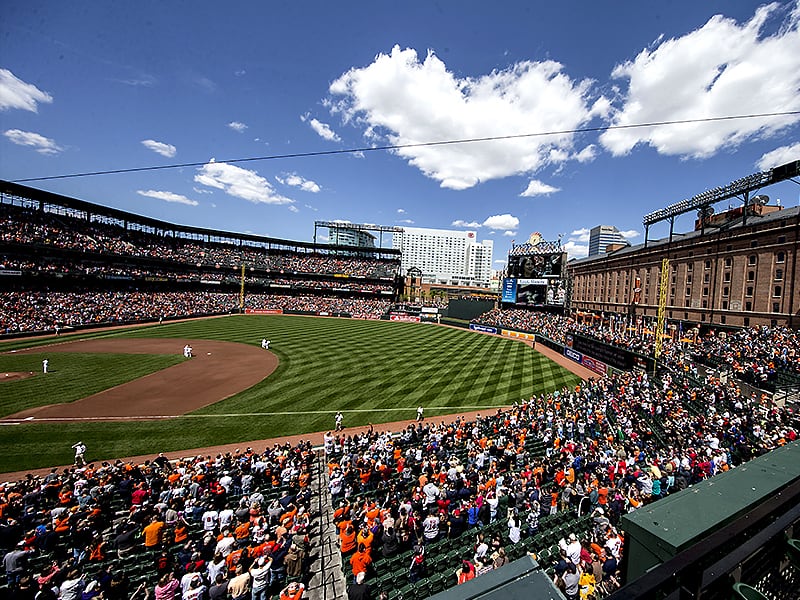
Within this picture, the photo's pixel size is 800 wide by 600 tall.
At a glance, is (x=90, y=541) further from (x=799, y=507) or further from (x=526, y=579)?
(x=799, y=507)

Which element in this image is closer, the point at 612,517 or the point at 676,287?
the point at 612,517

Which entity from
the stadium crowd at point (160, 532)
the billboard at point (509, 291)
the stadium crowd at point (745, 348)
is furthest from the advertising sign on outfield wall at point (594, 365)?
the stadium crowd at point (160, 532)

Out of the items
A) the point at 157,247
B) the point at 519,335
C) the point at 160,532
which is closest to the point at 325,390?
the point at 160,532

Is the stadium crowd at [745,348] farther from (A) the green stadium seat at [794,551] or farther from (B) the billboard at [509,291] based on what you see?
(A) the green stadium seat at [794,551]

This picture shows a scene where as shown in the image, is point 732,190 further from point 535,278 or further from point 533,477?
point 533,477

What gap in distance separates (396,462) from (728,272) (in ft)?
143

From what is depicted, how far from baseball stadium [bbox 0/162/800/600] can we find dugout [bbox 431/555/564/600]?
1cm

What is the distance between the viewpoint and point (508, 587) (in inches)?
74.0

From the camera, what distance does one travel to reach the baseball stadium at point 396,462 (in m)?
3.14

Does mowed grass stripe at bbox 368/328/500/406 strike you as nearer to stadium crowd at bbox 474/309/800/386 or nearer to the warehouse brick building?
stadium crowd at bbox 474/309/800/386

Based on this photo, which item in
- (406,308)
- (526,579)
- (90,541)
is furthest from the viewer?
(406,308)

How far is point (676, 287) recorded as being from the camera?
44.3 metres

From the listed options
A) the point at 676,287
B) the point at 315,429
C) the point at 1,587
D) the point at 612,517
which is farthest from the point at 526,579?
the point at 676,287

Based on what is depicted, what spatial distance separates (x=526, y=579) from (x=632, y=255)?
208 ft
